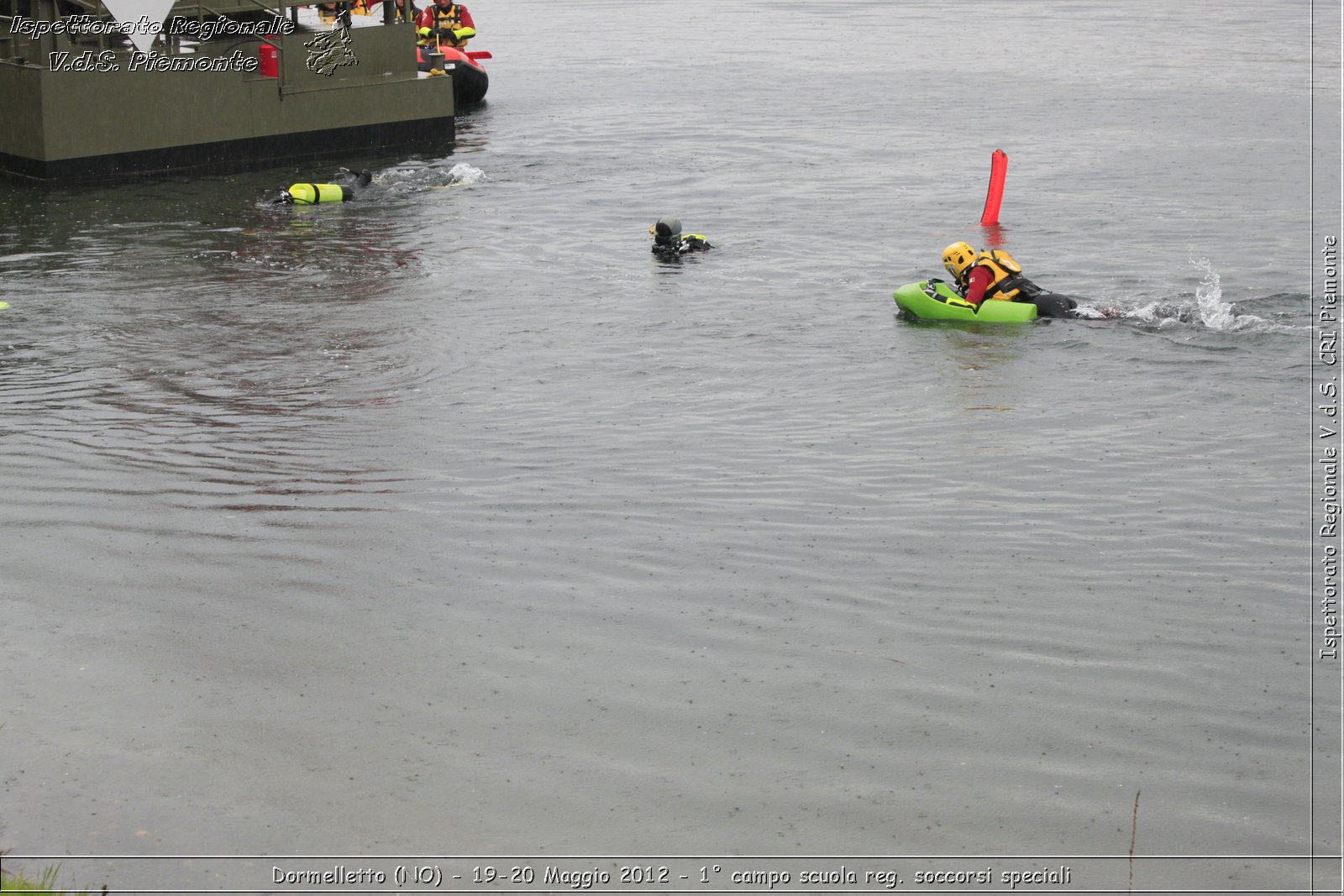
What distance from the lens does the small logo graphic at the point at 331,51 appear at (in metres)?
23.2

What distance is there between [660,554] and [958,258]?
6994 millimetres

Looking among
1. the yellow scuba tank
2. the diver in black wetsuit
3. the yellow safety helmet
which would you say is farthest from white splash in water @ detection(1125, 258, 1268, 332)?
the yellow scuba tank

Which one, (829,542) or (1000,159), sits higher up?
(1000,159)

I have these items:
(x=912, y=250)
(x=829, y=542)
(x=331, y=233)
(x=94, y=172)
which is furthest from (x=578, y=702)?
(x=94, y=172)

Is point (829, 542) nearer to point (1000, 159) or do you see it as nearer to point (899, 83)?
point (1000, 159)

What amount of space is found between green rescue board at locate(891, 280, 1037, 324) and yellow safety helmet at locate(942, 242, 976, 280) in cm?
24

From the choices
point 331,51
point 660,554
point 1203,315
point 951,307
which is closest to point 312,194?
point 331,51

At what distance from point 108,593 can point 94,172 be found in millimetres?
16144

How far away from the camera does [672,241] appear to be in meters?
16.2

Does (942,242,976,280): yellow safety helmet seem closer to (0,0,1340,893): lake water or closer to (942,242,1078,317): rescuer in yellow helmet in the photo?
(942,242,1078,317): rescuer in yellow helmet

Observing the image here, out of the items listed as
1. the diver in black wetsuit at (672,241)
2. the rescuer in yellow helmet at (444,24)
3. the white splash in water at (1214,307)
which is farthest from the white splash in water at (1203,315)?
the rescuer in yellow helmet at (444,24)

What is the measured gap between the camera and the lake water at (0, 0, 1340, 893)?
16.8 feet

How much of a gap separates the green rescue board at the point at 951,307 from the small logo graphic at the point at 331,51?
13291mm

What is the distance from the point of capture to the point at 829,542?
7.71 m
